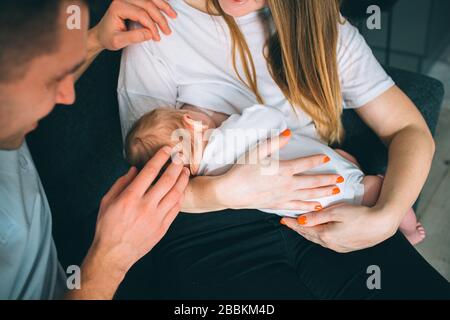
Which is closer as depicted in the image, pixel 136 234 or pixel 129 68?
pixel 136 234

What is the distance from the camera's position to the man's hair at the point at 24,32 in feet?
1.63

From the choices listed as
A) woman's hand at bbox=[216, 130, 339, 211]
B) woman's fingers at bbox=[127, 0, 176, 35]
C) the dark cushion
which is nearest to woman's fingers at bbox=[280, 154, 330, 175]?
woman's hand at bbox=[216, 130, 339, 211]

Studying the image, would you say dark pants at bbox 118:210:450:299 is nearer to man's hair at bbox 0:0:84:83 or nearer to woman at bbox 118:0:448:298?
woman at bbox 118:0:448:298

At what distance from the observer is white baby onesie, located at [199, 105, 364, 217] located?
2.79 ft

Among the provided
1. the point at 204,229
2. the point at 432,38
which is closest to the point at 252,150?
the point at 204,229

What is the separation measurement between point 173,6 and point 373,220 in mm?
557

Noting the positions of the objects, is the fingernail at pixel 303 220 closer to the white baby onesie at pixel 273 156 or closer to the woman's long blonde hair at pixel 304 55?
the white baby onesie at pixel 273 156

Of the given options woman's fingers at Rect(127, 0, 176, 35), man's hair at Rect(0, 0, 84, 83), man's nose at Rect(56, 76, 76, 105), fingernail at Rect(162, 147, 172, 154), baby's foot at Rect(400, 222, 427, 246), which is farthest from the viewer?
baby's foot at Rect(400, 222, 427, 246)

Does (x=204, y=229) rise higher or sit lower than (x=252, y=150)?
lower

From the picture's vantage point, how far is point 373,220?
85 centimetres

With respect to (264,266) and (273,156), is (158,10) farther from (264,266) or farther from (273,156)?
(264,266)

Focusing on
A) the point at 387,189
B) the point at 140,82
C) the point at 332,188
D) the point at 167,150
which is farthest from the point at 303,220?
the point at 140,82
